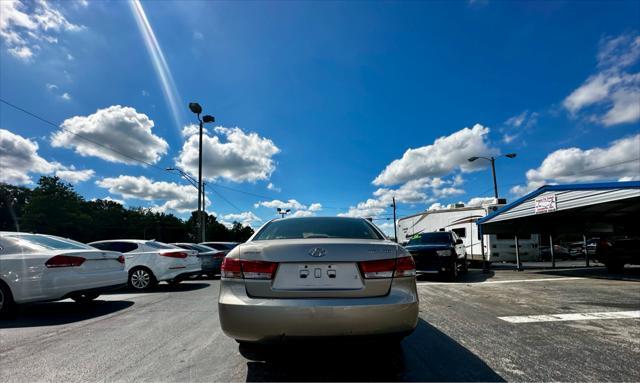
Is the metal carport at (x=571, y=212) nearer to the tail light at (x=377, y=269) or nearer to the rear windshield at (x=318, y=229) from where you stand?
the rear windshield at (x=318, y=229)

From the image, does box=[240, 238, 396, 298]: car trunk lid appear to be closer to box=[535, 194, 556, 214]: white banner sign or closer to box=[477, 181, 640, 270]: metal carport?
box=[477, 181, 640, 270]: metal carport

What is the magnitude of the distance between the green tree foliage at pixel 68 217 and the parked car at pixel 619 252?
69719 millimetres

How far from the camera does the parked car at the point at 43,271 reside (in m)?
5.60

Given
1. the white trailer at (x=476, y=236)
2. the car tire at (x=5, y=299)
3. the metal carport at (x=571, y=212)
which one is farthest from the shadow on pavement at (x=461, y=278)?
the car tire at (x=5, y=299)

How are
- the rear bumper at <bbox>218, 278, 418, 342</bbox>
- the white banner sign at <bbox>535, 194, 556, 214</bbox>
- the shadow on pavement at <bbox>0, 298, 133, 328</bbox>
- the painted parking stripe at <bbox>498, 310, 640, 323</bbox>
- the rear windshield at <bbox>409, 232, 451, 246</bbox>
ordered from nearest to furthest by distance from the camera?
the rear bumper at <bbox>218, 278, 418, 342</bbox>, the painted parking stripe at <bbox>498, 310, 640, 323</bbox>, the shadow on pavement at <bbox>0, 298, 133, 328</bbox>, the white banner sign at <bbox>535, 194, 556, 214</bbox>, the rear windshield at <bbox>409, 232, 451, 246</bbox>

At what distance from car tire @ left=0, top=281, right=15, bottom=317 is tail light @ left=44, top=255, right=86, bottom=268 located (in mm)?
746

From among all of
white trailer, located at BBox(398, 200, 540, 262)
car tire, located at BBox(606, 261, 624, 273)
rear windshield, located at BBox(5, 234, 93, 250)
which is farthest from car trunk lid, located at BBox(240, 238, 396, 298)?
white trailer, located at BBox(398, 200, 540, 262)

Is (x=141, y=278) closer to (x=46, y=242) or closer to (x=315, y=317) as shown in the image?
(x=46, y=242)

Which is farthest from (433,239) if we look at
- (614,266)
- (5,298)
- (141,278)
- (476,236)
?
(5,298)

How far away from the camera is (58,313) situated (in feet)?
20.4

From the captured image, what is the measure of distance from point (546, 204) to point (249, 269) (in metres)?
13.1

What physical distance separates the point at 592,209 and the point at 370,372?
49.0 ft

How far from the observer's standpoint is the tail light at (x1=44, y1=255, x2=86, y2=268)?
5672 mm

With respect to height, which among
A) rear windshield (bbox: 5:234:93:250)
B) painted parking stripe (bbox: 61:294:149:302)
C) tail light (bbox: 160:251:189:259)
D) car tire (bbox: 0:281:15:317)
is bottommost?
painted parking stripe (bbox: 61:294:149:302)
